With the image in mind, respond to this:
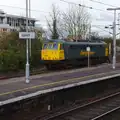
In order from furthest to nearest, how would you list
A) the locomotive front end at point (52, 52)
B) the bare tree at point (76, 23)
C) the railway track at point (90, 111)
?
the bare tree at point (76, 23) → the locomotive front end at point (52, 52) → the railway track at point (90, 111)

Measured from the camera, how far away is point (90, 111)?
45.8 feet

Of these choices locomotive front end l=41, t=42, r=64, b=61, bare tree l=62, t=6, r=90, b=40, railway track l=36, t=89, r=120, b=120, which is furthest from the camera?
bare tree l=62, t=6, r=90, b=40

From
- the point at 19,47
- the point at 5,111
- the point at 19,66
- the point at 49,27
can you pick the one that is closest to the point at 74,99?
the point at 5,111

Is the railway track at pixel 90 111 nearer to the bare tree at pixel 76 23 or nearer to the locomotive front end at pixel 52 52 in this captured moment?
the locomotive front end at pixel 52 52

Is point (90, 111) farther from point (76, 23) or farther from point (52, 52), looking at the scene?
point (76, 23)

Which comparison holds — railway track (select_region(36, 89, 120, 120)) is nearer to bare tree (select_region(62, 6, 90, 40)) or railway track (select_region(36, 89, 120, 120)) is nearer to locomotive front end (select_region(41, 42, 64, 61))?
locomotive front end (select_region(41, 42, 64, 61))

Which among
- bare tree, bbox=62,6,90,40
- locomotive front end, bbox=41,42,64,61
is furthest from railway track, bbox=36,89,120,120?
bare tree, bbox=62,6,90,40

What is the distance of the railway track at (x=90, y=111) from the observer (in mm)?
12589

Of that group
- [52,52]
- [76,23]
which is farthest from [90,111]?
[76,23]

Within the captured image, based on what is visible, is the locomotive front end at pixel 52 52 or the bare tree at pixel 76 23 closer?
the locomotive front end at pixel 52 52

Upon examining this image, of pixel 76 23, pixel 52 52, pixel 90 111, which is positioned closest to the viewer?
pixel 90 111

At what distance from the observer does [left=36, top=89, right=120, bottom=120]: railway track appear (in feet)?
41.3

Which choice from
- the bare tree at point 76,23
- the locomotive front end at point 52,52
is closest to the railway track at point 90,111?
the locomotive front end at point 52,52

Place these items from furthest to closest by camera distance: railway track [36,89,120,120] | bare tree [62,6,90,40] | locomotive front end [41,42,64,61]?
1. bare tree [62,6,90,40]
2. locomotive front end [41,42,64,61]
3. railway track [36,89,120,120]
